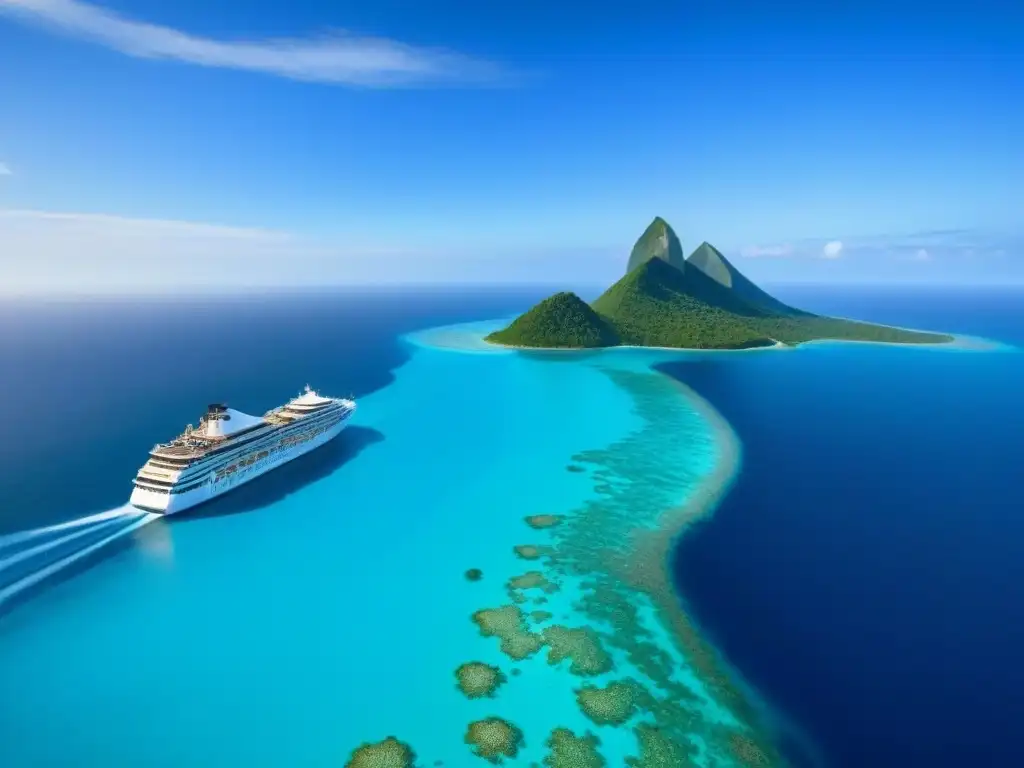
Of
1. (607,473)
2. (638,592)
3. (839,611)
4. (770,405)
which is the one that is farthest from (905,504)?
(770,405)

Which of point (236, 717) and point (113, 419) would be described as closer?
point (236, 717)

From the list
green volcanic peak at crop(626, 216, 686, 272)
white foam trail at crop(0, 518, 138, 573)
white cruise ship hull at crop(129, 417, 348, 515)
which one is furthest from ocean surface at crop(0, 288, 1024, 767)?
green volcanic peak at crop(626, 216, 686, 272)

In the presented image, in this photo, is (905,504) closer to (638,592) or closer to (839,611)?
(839,611)

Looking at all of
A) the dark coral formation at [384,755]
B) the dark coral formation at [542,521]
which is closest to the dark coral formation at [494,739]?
the dark coral formation at [384,755]

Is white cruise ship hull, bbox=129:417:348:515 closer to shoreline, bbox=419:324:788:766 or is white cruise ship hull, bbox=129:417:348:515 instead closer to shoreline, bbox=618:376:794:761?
shoreline, bbox=419:324:788:766

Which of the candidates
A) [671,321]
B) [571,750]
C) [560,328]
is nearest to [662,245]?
[671,321]

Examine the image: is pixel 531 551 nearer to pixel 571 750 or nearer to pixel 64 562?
pixel 571 750
